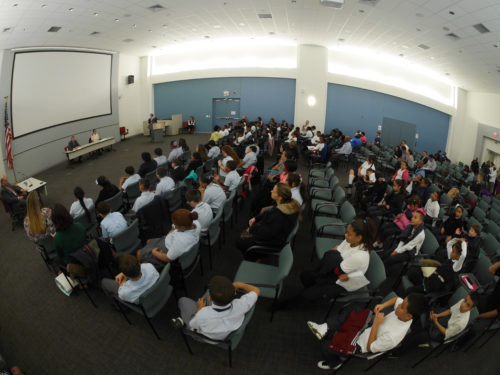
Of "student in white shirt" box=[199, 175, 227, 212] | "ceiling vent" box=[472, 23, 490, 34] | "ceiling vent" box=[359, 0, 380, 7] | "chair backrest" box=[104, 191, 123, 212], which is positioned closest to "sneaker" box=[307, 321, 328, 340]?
"student in white shirt" box=[199, 175, 227, 212]

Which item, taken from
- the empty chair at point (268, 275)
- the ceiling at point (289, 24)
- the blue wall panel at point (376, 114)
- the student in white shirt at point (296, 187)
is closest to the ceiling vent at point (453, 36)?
the ceiling at point (289, 24)

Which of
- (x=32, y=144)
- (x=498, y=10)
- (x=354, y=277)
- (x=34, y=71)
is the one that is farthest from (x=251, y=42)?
(x=354, y=277)

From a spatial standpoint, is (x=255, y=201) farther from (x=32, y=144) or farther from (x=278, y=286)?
(x=32, y=144)

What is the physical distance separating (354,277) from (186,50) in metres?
16.1

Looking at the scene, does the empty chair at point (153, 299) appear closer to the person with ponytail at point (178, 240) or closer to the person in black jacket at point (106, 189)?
the person with ponytail at point (178, 240)

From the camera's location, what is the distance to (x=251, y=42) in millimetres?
14438

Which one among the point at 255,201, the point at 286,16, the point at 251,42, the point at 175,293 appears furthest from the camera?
the point at 251,42

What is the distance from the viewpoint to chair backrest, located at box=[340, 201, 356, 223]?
4.45 metres

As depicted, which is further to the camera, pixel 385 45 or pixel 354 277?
pixel 385 45

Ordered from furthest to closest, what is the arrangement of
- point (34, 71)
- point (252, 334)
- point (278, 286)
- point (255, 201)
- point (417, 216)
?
point (34, 71) < point (255, 201) < point (417, 216) < point (252, 334) < point (278, 286)

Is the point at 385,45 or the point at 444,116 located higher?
the point at 385,45

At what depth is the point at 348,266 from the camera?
121 inches

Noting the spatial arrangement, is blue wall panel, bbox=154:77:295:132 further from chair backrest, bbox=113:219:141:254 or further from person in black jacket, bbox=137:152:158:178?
chair backrest, bbox=113:219:141:254

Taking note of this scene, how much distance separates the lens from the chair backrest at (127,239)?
384cm
